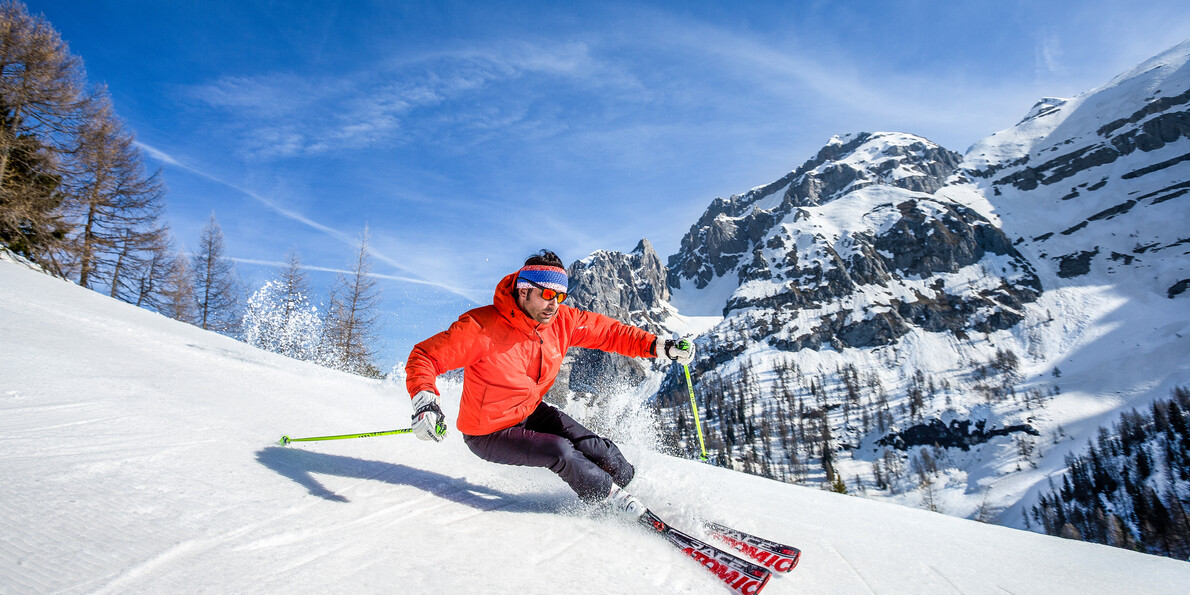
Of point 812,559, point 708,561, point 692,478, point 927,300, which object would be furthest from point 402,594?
point 927,300

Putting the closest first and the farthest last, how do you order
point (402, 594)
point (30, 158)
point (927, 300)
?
point (402, 594) → point (30, 158) → point (927, 300)

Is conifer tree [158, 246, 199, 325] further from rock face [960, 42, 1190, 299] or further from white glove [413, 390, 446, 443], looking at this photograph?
rock face [960, 42, 1190, 299]

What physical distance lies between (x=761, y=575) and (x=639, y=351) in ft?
8.14

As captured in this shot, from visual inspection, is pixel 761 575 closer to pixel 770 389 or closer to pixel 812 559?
A: pixel 812 559

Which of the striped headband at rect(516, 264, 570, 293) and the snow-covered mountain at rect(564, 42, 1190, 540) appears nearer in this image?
the striped headband at rect(516, 264, 570, 293)

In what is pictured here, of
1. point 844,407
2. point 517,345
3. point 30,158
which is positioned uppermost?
point 30,158

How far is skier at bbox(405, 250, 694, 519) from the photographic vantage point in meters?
3.48

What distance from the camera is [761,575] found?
2643 millimetres

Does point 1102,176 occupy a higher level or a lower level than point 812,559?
higher

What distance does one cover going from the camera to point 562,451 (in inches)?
140

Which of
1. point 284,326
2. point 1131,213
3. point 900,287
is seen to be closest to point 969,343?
point 900,287

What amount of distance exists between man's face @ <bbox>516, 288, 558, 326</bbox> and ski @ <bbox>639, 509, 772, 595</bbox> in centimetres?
161

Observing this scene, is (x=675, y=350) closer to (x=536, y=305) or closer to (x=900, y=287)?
(x=536, y=305)

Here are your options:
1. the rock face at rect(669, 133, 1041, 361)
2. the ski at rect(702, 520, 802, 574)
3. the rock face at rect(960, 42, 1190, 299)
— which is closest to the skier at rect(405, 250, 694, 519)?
the ski at rect(702, 520, 802, 574)
